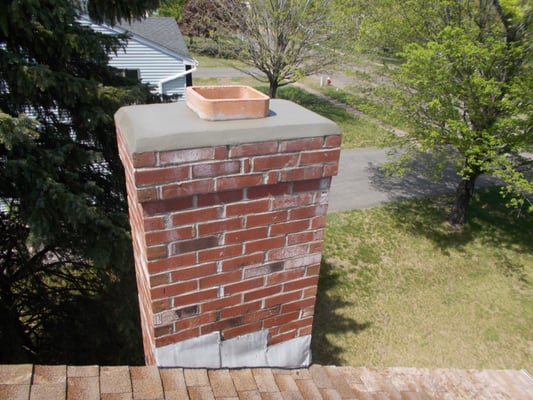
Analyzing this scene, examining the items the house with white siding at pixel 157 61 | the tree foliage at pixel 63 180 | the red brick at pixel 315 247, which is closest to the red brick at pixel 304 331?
the red brick at pixel 315 247

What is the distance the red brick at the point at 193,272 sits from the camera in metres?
1.96

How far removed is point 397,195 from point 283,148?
11638 millimetres

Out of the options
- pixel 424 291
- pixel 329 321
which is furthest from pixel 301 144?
pixel 424 291

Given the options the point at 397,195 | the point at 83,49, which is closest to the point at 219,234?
the point at 83,49

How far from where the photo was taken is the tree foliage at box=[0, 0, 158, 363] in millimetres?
4586

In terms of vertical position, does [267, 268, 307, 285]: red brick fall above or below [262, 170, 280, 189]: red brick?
below

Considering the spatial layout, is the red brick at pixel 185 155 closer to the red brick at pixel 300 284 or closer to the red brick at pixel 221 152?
the red brick at pixel 221 152

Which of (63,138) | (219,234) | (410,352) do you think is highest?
(219,234)

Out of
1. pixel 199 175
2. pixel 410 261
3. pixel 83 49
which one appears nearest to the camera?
pixel 199 175

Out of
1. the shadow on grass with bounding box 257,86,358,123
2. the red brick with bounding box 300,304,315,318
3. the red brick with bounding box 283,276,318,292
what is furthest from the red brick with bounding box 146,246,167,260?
the shadow on grass with bounding box 257,86,358,123

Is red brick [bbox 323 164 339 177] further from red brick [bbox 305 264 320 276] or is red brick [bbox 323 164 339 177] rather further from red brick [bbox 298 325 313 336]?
red brick [bbox 298 325 313 336]

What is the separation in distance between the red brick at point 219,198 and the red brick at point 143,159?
0.29 meters

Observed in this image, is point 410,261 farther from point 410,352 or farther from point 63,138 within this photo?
point 63,138

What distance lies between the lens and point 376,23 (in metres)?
9.16
